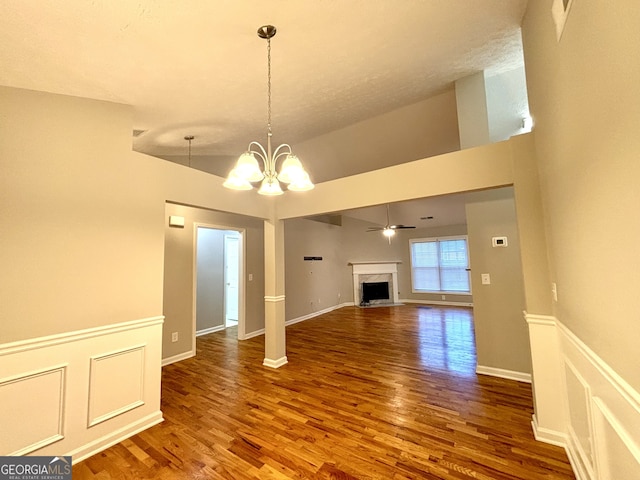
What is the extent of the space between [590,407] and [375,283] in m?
7.35

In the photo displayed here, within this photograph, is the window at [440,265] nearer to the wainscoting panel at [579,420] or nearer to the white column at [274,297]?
the white column at [274,297]

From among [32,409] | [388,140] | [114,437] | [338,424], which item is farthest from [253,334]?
[388,140]

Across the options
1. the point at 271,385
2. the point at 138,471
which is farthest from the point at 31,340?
the point at 271,385

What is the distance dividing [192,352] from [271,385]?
1.78m

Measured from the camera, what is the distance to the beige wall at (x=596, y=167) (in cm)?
83

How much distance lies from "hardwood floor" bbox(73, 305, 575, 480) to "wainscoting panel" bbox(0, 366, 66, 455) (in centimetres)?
34

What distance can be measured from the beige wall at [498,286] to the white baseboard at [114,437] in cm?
348

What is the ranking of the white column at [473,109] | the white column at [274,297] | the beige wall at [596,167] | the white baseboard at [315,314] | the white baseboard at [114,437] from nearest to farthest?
the beige wall at [596,167]
the white baseboard at [114,437]
the white column at [473,109]
the white column at [274,297]
the white baseboard at [315,314]

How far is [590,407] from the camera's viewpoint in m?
1.32

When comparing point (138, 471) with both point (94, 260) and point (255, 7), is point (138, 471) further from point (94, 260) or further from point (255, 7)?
point (255, 7)

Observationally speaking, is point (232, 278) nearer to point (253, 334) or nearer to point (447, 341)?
point (253, 334)

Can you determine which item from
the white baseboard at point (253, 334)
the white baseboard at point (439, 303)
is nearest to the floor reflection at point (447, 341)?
the white baseboard at point (439, 303)

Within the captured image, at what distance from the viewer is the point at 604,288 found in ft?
3.57

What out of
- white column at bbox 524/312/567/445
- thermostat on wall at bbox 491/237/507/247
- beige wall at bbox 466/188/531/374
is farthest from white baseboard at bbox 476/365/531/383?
thermostat on wall at bbox 491/237/507/247
